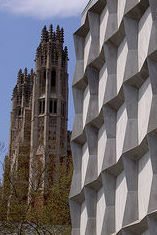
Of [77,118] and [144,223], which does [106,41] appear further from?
[144,223]

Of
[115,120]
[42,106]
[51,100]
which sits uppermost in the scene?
[51,100]

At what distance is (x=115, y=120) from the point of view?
2975 centimetres

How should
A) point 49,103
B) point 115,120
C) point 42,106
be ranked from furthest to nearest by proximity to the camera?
point 42,106 → point 49,103 → point 115,120

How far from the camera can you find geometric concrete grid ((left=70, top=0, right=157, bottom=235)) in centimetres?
2494

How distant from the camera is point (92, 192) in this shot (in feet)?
105

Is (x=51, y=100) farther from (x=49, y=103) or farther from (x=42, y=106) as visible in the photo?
(x=42, y=106)

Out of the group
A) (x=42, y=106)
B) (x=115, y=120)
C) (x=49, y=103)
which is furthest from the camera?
(x=42, y=106)

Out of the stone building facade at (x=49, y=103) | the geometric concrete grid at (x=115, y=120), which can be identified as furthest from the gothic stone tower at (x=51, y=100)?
the geometric concrete grid at (x=115, y=120)

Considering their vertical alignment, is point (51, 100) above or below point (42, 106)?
above

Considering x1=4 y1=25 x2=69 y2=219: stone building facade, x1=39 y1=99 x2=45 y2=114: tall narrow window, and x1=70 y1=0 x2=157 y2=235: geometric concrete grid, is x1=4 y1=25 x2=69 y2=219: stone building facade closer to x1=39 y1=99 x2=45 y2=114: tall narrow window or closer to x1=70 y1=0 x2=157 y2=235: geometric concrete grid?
x1=39 y1=99 x2=45 y2=114: tall narrow window

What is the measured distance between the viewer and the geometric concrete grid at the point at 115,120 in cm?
2494

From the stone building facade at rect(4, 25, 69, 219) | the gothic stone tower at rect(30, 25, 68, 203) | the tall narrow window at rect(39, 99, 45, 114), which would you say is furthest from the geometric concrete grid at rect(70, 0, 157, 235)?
the tall narrow window at rect(39, 99, 45, 114)

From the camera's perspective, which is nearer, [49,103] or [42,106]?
[49,103]

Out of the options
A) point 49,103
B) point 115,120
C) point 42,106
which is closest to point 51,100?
point 49,103
